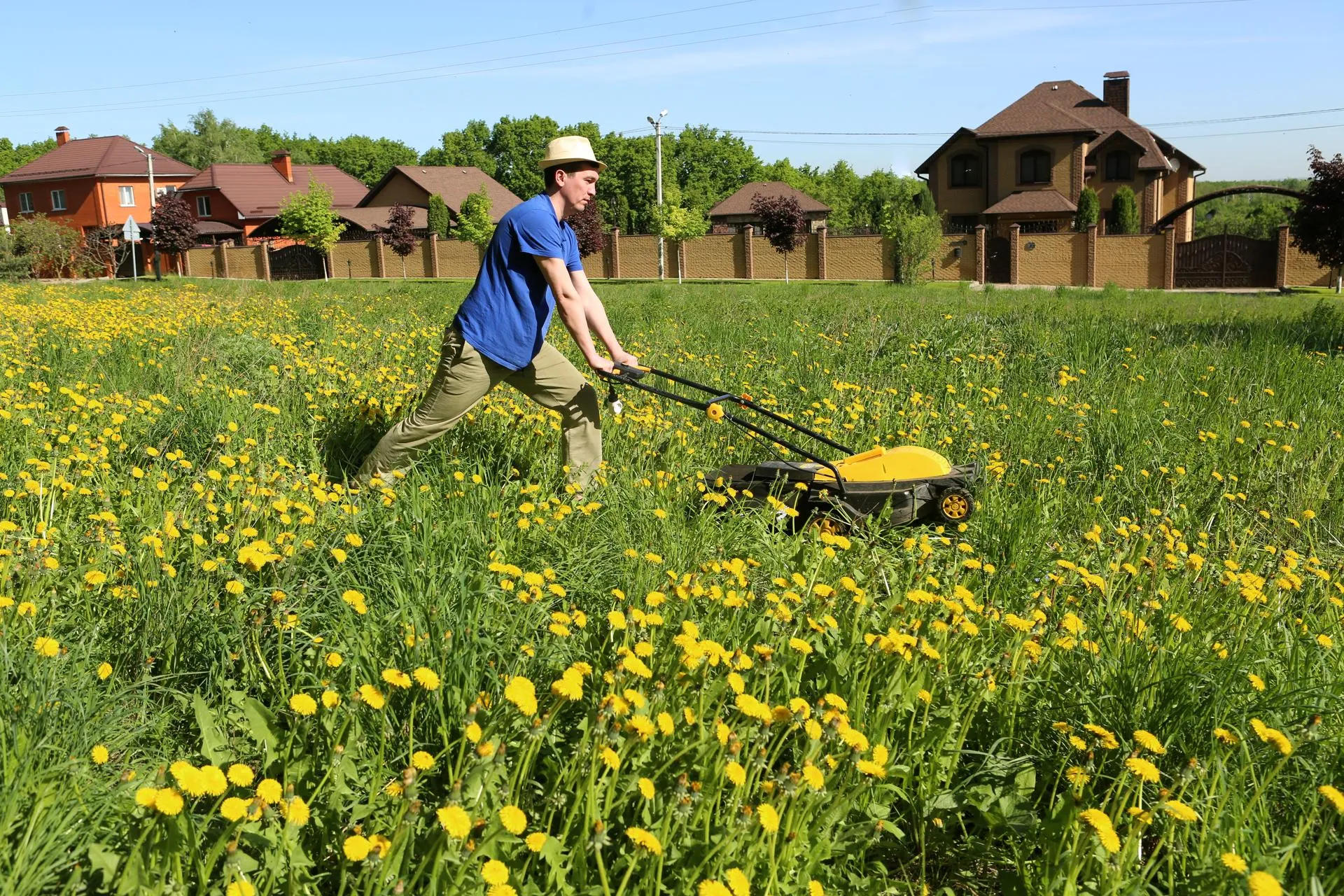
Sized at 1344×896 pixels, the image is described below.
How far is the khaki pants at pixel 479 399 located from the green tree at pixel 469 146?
9544 cm

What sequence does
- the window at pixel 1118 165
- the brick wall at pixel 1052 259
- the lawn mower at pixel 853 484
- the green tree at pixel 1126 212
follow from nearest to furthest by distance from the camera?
the lawn mower at pixel 853 484, the brick wall at pixel 1052 259, the green tree at pixel 1126 212, the window at pixel 1118 165

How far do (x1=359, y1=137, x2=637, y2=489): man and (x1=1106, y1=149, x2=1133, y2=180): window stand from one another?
49.7 m

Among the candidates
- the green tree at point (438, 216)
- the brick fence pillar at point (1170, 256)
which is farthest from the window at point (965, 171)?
the green tree at point (438, 216)

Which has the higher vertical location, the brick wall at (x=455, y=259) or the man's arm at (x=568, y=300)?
the brick wall at (x=455, y=259)

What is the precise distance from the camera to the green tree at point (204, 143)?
8538 centimetres

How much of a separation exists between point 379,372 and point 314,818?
16.0ft

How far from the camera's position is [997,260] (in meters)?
40.2

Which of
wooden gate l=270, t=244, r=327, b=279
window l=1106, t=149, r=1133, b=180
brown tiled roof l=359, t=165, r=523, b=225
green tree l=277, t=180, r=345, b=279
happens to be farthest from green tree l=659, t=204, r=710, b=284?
window l=1106, t=149, r=1133, b=180

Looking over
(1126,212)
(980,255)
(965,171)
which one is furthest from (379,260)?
(1126,212)

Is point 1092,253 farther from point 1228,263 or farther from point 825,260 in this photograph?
point 825,260

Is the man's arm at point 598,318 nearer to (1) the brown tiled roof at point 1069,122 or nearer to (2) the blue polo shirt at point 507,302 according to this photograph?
(2) the blue polo shirt at point 507,302

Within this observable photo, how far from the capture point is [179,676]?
299 centimetres

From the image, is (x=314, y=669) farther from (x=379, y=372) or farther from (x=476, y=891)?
(x=379, y=372)

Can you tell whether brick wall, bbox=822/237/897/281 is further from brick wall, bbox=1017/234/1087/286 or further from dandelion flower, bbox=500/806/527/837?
dandelion flower, bbox=500/806/527/837
